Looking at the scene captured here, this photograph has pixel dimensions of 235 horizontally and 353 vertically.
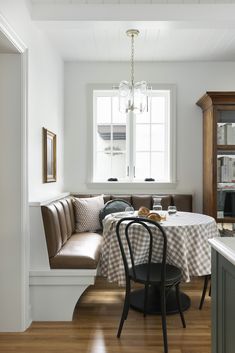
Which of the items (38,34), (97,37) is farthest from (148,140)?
(38,34)

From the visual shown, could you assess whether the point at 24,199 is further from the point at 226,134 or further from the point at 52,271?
the point at 226,134

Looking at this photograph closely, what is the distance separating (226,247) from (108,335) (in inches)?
55.3

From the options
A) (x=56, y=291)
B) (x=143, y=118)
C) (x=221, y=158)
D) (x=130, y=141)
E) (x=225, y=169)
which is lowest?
(x=56, y=291)

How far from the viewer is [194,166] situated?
171 inches

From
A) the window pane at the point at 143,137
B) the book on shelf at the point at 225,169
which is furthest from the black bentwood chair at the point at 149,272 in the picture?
the window pane at the point at 143,137

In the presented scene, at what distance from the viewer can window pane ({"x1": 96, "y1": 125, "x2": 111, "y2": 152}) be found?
4.49 metres

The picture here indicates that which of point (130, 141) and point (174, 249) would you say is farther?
point (130, 141)

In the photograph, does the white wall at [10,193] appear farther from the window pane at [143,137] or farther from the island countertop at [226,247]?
the window pane at [143,137]

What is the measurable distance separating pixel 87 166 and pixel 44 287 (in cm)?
201

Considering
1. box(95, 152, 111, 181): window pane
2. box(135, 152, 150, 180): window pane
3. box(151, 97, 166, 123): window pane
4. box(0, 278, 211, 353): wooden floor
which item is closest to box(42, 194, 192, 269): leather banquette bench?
box(0, 278, 211, 353): wooden floor

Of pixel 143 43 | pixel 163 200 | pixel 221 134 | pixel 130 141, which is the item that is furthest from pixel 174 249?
pixel 143 43

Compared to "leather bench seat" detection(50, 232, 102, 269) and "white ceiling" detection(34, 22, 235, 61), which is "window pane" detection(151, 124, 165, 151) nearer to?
"white ceiling" detection(34, 22, 235, 61)

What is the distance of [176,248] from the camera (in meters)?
2.51

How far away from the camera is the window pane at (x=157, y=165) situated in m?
4.47
